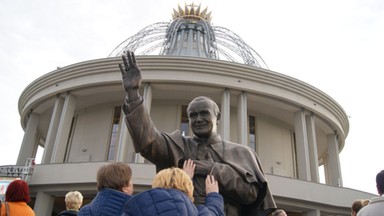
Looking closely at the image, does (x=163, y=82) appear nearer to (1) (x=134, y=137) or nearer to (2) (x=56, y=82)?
(2) (x=56, y=82)

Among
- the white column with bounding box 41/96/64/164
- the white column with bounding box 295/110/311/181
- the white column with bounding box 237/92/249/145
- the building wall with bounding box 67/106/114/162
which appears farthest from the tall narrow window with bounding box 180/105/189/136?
the white column with bounding box 41/96/64/164

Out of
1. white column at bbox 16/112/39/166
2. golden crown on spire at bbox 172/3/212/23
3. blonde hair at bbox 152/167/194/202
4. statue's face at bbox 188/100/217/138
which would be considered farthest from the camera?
golden crown on spire at bbox 172/3/212/23

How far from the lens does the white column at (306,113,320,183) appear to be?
19672mm

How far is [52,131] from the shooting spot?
19797 mm

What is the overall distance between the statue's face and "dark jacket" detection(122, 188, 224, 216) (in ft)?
1.94

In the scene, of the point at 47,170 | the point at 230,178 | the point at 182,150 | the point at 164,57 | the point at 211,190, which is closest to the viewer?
the point at 211,190

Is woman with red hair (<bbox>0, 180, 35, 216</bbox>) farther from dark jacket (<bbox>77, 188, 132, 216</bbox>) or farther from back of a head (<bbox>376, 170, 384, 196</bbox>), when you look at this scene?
back of a head (<bbox>376, 170, 384, 196</bbox>)

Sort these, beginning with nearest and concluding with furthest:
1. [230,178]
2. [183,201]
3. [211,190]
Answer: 1. [183,201]
2. [211,190]
3. [230,178]

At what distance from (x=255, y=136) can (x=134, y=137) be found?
19.9m

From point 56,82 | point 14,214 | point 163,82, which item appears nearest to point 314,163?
point 163,82

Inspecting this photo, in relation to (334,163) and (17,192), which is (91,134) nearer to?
(334,163)

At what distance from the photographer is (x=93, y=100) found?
21984mm

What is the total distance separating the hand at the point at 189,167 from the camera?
8.05 ft

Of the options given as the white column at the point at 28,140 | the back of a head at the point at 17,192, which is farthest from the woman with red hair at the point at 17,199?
the white column at the point at 28,140
